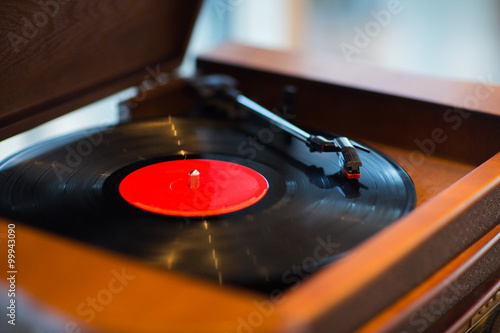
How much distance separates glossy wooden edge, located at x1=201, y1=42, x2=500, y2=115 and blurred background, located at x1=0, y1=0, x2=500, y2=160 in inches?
68.7

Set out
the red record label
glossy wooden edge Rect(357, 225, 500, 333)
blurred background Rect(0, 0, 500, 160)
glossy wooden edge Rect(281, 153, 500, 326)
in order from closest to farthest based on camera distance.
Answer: glossy wooden edge Rect(281, 153, 500, 326), glossy wooden edge Rect(357, 225, 500, 333), the red record label, blurred background Rect(0, 0, 500, 160)

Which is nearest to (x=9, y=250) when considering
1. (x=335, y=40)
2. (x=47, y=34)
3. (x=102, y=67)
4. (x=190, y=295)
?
(x=190, y=295)

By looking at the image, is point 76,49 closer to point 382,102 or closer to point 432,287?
point 382,102

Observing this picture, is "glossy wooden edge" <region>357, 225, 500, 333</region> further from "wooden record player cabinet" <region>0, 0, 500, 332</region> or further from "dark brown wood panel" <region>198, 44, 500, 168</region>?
"dark brown wood panel" <region>198, 44, 500, 168</region>

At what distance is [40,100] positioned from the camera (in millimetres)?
1309

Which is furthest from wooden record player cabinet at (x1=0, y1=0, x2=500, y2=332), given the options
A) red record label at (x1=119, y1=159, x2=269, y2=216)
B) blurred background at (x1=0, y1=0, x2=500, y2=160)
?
blurred background at (x1=0, y1=0, x2=500, y2=160)

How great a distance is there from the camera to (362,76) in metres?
1.47

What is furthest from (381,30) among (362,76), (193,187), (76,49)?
(193,187)

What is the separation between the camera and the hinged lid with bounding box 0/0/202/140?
1.19 meters

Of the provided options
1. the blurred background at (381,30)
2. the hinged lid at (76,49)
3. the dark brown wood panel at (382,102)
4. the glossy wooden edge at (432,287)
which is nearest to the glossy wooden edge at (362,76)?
the dark brown wood panel at (382,102)

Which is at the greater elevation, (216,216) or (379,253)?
(379,253)

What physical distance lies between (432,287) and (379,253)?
183 millimetres

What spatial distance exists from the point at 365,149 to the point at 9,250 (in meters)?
0.70

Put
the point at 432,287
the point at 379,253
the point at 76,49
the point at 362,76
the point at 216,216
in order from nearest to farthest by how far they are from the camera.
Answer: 1. the point at 379,253
2. the point at 432,287
3. the point at 216,216
4. the point at 76,49
5. the point at 362,76
